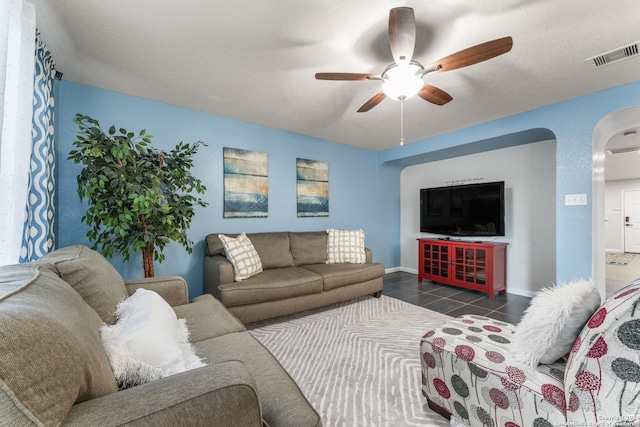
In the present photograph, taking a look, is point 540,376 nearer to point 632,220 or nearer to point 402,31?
point 402,31

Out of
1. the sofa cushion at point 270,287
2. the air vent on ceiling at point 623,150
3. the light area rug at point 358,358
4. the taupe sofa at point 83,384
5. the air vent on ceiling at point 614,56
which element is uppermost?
the air vent on ceiling at point 614,56

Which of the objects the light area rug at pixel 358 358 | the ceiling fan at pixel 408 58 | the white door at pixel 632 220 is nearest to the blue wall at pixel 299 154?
the light area rug at pixel 358 358

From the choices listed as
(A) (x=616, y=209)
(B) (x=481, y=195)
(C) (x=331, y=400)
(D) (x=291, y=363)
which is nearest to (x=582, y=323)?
(C) (x=331, y=400)

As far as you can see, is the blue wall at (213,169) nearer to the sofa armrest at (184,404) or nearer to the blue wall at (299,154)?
the blue wall at (299,154)

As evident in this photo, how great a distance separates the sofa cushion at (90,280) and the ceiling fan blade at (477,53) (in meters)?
2.24

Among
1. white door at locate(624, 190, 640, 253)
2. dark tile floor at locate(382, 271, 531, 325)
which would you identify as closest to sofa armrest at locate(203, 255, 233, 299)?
dark tile floor at locate(382, 271, 531, 325)

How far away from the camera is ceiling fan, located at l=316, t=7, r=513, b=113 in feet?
4.67

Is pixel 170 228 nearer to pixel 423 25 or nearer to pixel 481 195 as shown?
pixel 423 25

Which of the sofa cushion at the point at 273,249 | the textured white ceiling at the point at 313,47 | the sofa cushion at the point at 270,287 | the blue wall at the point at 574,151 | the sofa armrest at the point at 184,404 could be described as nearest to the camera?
the sofa armrest at the point at 184,404

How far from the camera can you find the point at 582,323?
1041 mm

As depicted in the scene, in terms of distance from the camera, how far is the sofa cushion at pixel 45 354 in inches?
19.4

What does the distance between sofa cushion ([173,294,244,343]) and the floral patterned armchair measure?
111 centimetres

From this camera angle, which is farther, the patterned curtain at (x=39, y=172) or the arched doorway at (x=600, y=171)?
Answer: the arched doorway at (x=600, y=171)

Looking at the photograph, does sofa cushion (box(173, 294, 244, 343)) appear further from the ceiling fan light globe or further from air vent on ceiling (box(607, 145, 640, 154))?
air vent on ceiling (box(607, 145, 640, 154))
